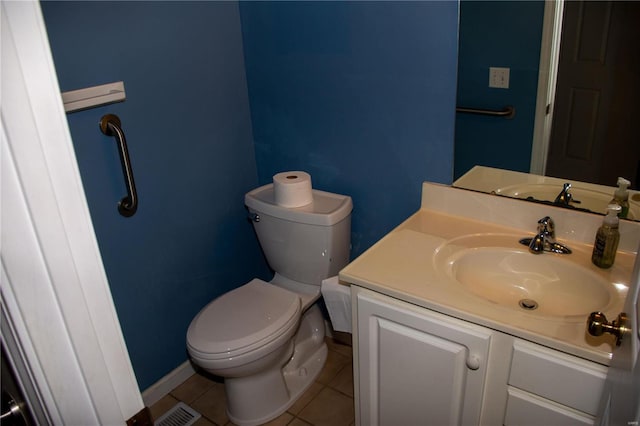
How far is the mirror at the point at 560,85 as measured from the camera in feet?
4.70

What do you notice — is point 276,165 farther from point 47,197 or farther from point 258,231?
point 47,197

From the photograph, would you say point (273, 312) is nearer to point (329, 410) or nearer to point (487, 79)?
point (329, 410)

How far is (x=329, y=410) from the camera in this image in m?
1.99

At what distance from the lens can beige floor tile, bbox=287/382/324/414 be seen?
6.57ft

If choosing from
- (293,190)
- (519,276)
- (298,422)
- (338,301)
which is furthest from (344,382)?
(519,276)

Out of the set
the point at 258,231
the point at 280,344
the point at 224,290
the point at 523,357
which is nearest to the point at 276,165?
the point at 258,231

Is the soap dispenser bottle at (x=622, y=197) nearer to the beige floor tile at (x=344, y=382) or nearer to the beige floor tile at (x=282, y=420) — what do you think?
the beige floor tile at (x=344, y=382)

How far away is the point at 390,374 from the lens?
1.47 m

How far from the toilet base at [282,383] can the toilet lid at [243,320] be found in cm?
24

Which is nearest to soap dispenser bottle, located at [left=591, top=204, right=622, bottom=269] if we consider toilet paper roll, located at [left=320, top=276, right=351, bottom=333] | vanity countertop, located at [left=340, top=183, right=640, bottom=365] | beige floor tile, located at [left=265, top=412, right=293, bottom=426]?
vanity countertop, located at [left=340, top=183, right=640, bottom=365]

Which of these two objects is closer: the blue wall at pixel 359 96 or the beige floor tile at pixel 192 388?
the blue wall at pixel 359 96

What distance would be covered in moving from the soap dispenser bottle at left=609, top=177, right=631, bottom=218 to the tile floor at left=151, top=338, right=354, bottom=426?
1179 mm

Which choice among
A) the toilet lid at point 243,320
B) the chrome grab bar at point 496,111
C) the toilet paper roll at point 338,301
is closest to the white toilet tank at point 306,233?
the toilet lid at point 243,320

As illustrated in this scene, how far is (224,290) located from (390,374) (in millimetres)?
1001
